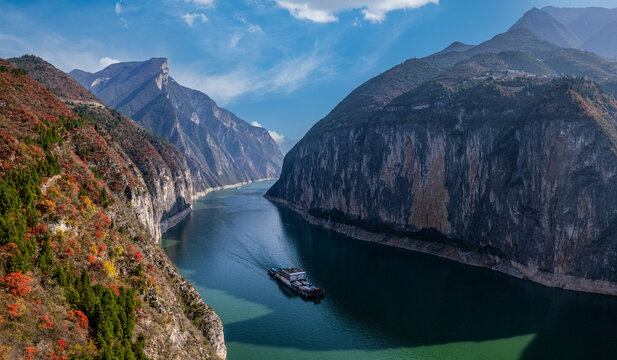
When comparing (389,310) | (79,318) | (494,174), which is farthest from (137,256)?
(494,174)

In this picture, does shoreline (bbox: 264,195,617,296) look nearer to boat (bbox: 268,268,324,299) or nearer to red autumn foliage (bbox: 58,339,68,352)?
boat (bbox: 268,268,324,299)

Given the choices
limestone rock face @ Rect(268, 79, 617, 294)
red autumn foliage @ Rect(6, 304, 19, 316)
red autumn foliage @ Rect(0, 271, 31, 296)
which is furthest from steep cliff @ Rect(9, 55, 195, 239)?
red autumn foliage @ Rect(6, 304, 19, 316)

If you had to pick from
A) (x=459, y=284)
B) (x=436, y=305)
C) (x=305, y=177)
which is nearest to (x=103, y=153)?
(x=436, y=305)

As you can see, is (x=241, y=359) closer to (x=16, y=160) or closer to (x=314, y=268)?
(x=16, y=160)

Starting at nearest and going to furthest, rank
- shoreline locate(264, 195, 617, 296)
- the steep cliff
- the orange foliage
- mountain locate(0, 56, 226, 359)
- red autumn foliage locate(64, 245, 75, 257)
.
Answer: mountain locate(0, 56, 226, 359) → the orange foliage → red autumn foliage locate(64, 245, 75, 257) → shoreline locate(264, 195, 617, 296) → the steep cliff

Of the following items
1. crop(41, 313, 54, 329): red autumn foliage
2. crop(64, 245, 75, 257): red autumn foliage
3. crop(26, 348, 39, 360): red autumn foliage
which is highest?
crop(64, 245, 75, 257): red autumn foliage

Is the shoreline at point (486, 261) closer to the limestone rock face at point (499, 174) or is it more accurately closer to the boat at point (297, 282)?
the limestone rock face at point (499, 174)
